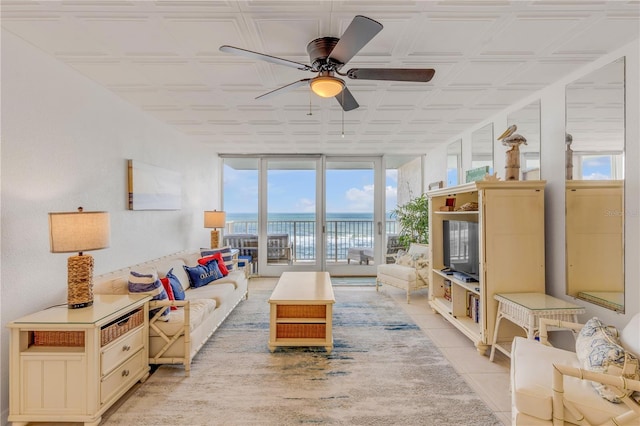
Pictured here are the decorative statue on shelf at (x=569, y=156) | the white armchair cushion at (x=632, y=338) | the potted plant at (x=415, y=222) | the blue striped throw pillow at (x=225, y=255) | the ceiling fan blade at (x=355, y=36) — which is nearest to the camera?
the ceiling fan blade at (x=355, y=36)

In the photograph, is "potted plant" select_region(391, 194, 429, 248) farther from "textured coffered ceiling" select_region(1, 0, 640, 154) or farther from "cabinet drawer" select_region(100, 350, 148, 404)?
"cabinet drawer" select_region(100, 350, 148, 404)

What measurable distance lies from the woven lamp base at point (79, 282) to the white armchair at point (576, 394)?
2.86 m

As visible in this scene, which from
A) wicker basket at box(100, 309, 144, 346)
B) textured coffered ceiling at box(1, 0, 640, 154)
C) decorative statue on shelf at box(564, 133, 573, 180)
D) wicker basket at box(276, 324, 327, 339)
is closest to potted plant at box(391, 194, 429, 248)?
textured coffered ceiling at box(1, 0, 640, 154)

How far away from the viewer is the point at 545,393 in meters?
1.58

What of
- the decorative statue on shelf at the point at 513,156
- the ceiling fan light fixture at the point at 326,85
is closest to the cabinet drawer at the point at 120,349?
the ceiling fan light fixture at the point at 326,85

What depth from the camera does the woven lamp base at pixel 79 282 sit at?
80.8 inches

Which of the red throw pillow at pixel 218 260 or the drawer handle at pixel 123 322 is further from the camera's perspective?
the red throw pillow at pixel 218 260

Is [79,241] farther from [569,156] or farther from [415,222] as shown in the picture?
[415,222]

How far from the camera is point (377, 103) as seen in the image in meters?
3.23

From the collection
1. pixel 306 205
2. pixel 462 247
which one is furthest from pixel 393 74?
pixel 306 205

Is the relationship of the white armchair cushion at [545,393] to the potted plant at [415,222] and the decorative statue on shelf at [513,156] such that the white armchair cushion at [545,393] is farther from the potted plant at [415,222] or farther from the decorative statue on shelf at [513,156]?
the potted plant at [415,222]

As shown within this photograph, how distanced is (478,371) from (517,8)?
2718 mm

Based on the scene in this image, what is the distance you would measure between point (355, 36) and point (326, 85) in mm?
372

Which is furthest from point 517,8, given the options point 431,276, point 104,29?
point 431,276
